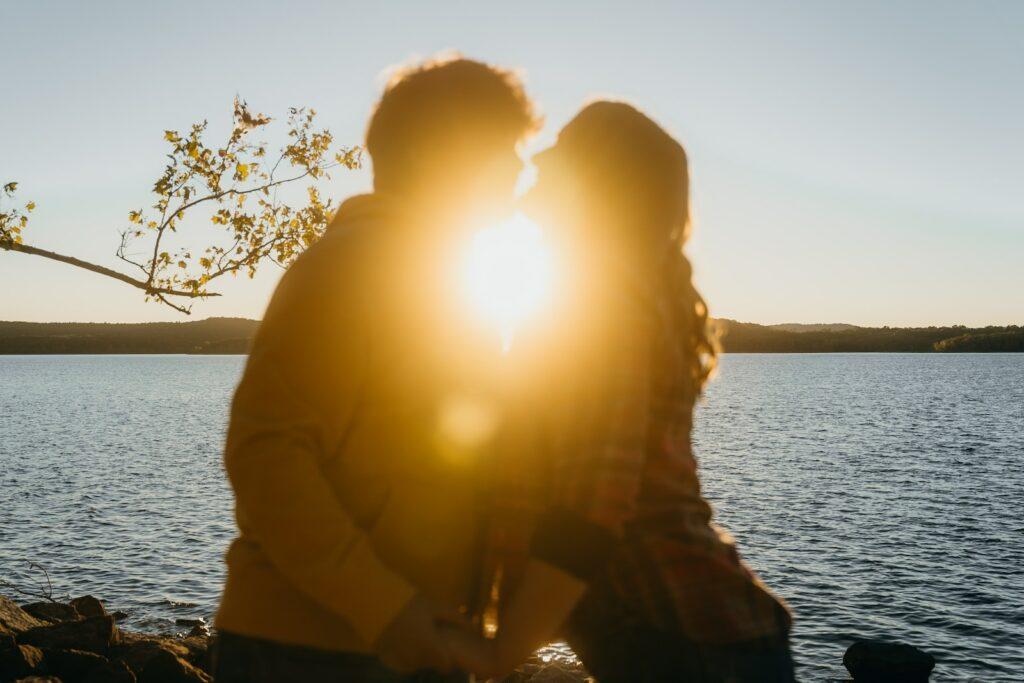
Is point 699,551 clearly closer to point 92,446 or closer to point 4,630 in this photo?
point 4,630

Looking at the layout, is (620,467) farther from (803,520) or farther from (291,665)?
(803,520)

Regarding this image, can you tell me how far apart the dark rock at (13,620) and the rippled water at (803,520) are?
438 centimetres

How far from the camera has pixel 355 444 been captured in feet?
6.64

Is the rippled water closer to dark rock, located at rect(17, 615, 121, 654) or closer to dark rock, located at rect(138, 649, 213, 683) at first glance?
dark rock, located at rect(17, 615, 121, 654)

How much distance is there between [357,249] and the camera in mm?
2045

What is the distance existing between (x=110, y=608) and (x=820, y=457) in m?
32.9

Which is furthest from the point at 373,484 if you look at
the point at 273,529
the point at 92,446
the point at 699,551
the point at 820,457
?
the point at 92,446

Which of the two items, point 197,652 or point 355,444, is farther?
point 197,652

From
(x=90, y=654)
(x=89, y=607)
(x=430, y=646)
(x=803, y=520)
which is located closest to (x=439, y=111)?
(x=430, y=646)

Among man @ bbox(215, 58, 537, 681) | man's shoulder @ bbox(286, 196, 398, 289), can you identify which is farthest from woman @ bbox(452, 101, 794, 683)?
man's shoulder @ bbox(286, 196, 398, 289)

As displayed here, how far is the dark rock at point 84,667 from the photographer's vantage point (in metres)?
11.1

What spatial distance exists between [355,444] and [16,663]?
1068cm

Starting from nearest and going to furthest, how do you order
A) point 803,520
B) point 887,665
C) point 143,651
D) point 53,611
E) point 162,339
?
point 143,651, point 887,665, point 53,611, point 803,520, point 162,339

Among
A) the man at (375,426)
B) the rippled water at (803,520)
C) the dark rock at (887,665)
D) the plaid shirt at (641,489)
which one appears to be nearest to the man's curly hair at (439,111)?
the man at (375,426)
